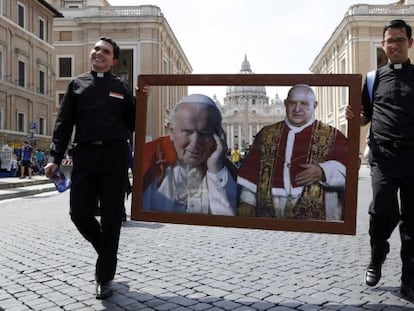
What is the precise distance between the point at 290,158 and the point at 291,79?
2.03 ft

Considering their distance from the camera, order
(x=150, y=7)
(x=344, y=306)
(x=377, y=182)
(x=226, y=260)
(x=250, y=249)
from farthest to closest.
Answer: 1. (x=150, y=7)
2. (x=250, y=249)
3. (x=226, y=260)
4. (x=377, y=182)
5. (x=344, y=306)

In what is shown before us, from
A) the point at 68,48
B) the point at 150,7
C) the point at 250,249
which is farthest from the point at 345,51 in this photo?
the point at 250,249

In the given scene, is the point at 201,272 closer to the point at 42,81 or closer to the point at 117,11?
the point at 42,81

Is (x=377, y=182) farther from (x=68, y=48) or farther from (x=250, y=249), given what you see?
(x=68, y=48)

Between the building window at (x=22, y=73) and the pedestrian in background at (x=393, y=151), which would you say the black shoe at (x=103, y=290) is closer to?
the pedestrian in background at (x=393, y=151)

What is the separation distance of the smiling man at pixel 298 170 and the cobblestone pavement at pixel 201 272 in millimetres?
671

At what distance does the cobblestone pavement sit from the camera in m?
3.95

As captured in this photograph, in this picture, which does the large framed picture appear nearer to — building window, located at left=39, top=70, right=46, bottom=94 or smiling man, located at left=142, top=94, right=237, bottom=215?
smiling man, located at left=142, top=94, right=237, bottom=215

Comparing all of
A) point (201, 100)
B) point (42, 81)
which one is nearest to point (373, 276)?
point (201, 100)

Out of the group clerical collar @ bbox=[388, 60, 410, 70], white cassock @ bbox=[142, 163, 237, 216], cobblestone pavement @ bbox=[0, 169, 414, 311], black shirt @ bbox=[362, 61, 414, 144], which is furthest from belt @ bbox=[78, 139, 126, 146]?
clerical collar @ bbox=[388, 60, 410, 70]

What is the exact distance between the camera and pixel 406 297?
13.1 ft

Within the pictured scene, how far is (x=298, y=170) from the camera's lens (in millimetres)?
4109

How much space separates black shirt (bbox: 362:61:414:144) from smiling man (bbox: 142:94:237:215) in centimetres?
120

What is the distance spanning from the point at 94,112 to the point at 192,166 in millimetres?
896
